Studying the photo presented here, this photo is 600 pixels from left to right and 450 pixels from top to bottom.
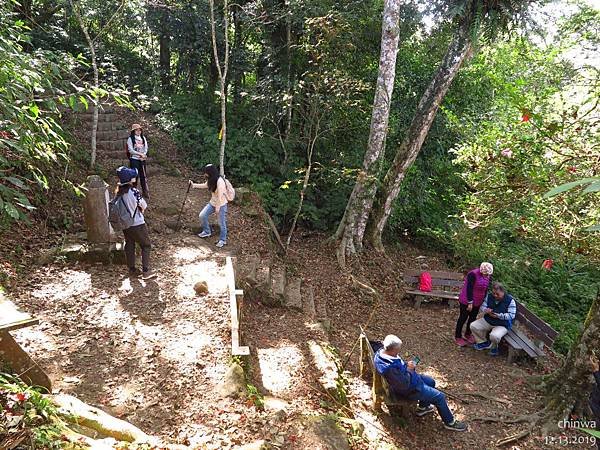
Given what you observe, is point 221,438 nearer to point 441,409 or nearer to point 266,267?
point 441,409

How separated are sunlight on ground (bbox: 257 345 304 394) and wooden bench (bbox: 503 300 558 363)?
388 cm

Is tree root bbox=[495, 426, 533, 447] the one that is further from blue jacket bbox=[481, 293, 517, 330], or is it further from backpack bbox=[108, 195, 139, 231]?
backpack bbox=[108, 195, 139, 231]

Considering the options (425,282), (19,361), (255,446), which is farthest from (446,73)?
(19,361)

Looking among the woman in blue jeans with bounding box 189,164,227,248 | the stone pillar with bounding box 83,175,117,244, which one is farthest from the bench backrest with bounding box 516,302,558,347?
the stone pillar with bounding box 83,175,117,244

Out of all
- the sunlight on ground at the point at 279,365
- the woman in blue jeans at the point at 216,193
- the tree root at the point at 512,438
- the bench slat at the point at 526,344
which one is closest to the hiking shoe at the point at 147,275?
the woman in blue jeans at the point at 216,193

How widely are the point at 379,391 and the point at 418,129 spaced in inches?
279

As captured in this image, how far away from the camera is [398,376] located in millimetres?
5402

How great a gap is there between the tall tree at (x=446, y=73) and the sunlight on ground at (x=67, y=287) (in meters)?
6.72

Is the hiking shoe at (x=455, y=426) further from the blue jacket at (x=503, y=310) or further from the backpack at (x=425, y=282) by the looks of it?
the backpack at (x=425, y=282)

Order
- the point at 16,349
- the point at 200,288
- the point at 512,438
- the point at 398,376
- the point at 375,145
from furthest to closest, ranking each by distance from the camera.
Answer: the point at 375,145 → the point at 200,288 → the point at 512,438 → the point at 398,376 → the point at 16,349

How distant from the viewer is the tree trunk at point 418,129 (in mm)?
9812

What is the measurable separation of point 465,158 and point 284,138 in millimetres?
6786

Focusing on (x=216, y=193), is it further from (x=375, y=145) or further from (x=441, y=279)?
(x=441, y=279)

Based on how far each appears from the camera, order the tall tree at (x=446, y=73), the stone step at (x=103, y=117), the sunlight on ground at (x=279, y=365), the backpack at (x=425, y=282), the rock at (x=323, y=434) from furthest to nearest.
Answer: the stone step at (x=103, y=117) → the backpack at (x=425, y=282) → the tall tree at (x=446, y=73) → the sunlight on ground at (x=279, y=365) → the rock at (x=323, y=434)
